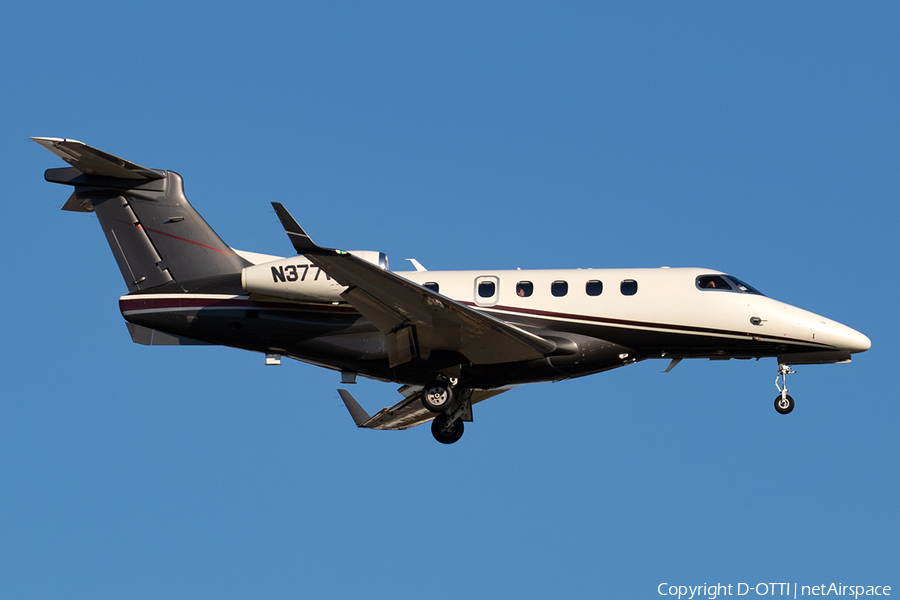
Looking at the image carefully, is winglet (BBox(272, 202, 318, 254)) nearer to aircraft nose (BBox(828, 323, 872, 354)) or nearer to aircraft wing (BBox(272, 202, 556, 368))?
aircraft wing (BBox(272, 202, 556, 368))

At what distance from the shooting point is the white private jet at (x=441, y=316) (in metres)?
18.2

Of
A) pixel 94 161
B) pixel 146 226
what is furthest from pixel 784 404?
pixel 94 161

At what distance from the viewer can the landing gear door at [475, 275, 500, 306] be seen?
19.0 metres

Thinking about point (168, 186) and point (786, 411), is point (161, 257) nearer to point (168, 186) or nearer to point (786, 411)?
point (168, 186)

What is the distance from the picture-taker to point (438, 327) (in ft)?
58.6

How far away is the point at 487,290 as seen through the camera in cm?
1906

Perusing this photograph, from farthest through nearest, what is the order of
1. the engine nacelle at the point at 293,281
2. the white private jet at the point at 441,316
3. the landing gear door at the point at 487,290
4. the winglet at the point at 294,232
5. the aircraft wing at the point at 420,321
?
1. the landing gear door at the point at 487,290
2. the white private jet at the point at 441,316
3. the engine nacelle at the point at 293,281
4. the aircraft wing at the point at 420,321
5. the winglet at the point at 294,232

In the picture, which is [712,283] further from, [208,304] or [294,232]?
[208,304]

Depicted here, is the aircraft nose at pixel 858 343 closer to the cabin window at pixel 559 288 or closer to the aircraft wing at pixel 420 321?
the cabin window at pixel 559 288

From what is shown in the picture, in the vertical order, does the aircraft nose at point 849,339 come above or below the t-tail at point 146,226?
below

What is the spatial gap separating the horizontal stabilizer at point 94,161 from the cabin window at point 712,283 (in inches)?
438

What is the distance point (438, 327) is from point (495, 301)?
5.27 feet

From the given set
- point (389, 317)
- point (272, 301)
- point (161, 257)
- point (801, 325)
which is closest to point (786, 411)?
point (801, 325)

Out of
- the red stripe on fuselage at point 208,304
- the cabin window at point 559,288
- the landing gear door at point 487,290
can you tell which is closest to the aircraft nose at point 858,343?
the cabin window at point 559,288
